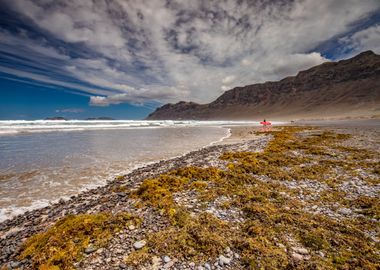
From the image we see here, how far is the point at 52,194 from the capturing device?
24.6 ft

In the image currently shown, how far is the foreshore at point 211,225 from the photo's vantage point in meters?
3.60

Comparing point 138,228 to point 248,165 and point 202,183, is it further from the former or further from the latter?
point 248,165

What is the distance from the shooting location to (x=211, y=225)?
450cm

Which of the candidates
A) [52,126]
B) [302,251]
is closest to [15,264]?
[302,251]

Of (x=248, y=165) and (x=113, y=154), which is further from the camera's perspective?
(x=113, y=154)

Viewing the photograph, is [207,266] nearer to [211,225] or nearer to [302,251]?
[211,225]

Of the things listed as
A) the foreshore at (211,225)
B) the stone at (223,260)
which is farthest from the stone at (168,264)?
the stone at (223,260)

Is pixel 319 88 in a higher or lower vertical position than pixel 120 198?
higher

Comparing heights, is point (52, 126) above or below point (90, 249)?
above

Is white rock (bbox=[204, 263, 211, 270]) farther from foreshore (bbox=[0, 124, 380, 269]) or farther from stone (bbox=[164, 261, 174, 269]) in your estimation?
stone (bbox=[164, 261, 174, 269])

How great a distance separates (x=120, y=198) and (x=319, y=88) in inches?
8909

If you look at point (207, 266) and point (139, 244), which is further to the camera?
point (139, 244)

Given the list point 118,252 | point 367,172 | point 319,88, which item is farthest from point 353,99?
point 118,252

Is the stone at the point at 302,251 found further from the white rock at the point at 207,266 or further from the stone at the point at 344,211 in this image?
the stone at the point at 344,211
